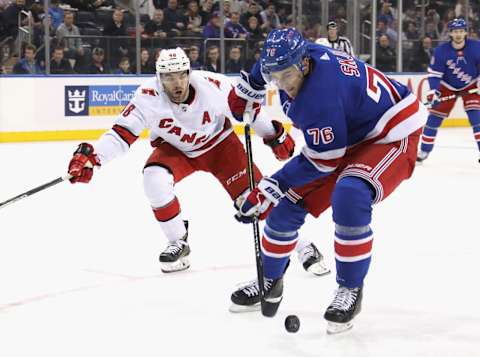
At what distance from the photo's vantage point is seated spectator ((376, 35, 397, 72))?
12234 millimetres

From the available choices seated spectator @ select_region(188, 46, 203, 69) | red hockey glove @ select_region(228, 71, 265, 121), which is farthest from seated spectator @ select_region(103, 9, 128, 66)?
red hockey glove @ select_region(228, 71, 265, 121)

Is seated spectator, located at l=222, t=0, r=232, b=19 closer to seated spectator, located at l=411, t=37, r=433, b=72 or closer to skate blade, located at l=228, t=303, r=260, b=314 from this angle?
seated spectator, located at l=411, t=37, r=433, b=72

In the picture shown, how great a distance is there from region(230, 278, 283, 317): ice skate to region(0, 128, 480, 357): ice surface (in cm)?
5

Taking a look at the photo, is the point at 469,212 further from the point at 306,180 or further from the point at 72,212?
the point at 306,180

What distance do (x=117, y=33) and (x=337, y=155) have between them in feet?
26.3

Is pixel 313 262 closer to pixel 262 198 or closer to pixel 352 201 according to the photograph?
pixel 262 198

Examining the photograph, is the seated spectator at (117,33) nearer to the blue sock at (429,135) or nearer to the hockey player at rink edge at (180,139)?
the blue sock at (429,135)

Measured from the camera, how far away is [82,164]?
3.61 m

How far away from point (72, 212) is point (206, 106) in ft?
6.25

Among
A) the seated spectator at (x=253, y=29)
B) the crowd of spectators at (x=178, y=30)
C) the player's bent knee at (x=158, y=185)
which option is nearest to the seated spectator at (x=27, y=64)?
the crowd of spectators at (x=178, y=30)

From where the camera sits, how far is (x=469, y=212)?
18.2ft

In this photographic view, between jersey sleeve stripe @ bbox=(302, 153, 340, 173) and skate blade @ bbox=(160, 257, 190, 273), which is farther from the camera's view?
skate blade @ bbox=(160, 257, 190, 273)

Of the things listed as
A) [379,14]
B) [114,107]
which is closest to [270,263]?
[114,107]

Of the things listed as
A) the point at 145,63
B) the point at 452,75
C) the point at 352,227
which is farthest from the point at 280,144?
the point at 145,63
